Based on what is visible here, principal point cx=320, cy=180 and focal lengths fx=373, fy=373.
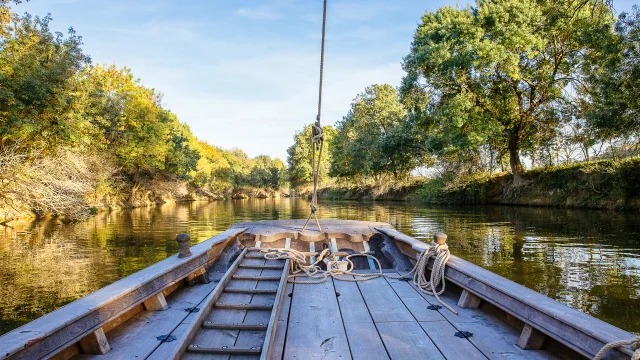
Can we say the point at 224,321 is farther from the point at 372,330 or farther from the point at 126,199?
the point at 126,199

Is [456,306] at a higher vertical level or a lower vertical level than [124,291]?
lower

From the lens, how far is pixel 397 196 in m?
31.0

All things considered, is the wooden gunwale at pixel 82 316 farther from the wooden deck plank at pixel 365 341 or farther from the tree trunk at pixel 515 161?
the tree trunk at pixel 515 161

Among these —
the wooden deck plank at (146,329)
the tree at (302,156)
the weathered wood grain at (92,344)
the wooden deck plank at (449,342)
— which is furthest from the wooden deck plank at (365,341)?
the tree at (302,156)

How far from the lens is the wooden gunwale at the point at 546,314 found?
162cm

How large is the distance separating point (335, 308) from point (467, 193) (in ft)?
68.6

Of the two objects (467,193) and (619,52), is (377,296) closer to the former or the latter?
(619,52)

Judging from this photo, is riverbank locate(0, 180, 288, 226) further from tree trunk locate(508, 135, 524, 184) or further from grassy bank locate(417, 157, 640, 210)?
tree trunk locate(508, 135, 524, 184)

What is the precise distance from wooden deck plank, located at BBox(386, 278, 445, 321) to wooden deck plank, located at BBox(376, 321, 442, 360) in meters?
0.19

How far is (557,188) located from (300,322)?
1941 centimetres

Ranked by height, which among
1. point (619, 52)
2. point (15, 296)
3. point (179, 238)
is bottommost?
point (15, 296)

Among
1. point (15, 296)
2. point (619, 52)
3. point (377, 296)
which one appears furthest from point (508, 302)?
point (619, 52)

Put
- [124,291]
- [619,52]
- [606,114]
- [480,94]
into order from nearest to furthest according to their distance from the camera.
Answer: [124,291] → [619,52] → [606,114] → [480,94]

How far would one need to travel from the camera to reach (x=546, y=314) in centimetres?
192
